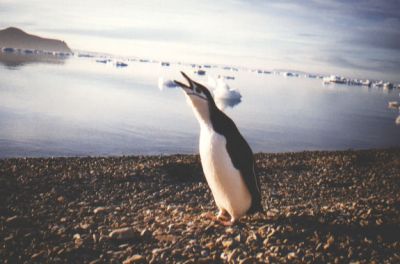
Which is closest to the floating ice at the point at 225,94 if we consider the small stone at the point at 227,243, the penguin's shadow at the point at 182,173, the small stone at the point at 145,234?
the penguin's shadow at the point at 182,173

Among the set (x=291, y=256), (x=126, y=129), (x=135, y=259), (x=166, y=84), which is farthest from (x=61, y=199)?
(x=166, y=84)

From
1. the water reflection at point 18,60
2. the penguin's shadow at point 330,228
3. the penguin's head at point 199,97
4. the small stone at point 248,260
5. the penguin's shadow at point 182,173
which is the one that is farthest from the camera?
the water reflection at point 18,60

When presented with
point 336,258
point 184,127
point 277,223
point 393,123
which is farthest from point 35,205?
point 393,123

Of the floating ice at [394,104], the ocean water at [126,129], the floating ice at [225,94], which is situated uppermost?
the floating ice at [225,94]

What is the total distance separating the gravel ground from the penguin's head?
5.58 feet

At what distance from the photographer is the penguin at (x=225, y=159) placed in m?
5.47

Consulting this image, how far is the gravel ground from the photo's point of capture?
4.66 meters

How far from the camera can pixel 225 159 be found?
557 centimetres

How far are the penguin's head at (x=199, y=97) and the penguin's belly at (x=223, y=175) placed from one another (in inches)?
12.6

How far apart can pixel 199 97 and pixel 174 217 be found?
2.34m

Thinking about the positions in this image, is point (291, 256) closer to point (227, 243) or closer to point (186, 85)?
point (227, 243)

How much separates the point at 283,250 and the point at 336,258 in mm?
605

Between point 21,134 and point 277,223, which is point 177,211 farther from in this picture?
point 21,134

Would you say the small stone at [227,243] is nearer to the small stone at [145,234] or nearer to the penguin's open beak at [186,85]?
the small stone at [145,234]
